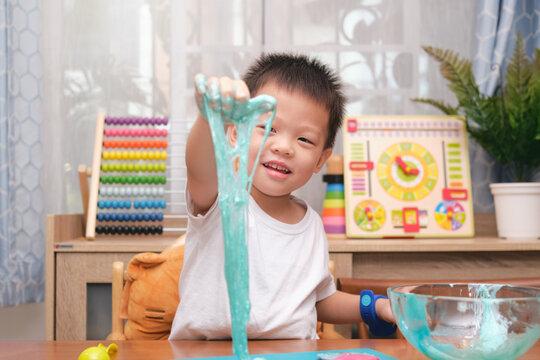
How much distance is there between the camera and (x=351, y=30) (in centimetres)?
235

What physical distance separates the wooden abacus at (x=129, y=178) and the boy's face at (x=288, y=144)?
111 centimetres

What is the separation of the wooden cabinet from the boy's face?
2.51ft

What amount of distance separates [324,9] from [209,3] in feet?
1.30

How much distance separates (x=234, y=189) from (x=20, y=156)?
1.79 m

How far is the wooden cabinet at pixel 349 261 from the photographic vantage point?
5.84 feet

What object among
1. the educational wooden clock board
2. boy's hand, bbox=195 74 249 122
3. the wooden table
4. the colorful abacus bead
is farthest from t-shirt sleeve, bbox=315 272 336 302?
the colorful abacus bead

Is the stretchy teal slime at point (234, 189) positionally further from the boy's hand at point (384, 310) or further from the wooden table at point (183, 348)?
the boy's hand at point (384, 310)

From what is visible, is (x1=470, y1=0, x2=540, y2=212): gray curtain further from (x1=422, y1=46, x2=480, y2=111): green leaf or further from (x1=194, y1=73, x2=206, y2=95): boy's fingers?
(x1=194, y1=73, x2=206, y2=95): boy's fingers

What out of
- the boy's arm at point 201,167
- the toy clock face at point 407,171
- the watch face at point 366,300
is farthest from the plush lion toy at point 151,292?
the toy clock face at point 407,171

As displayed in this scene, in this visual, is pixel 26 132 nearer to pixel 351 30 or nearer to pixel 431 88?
pixel 351 30

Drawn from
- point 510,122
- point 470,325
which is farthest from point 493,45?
point 470,325

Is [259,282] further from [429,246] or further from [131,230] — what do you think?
[131,230]

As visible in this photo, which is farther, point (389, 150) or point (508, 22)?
point (508, 22)

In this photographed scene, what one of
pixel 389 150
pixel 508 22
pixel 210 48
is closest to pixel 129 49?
pixel 210 48
